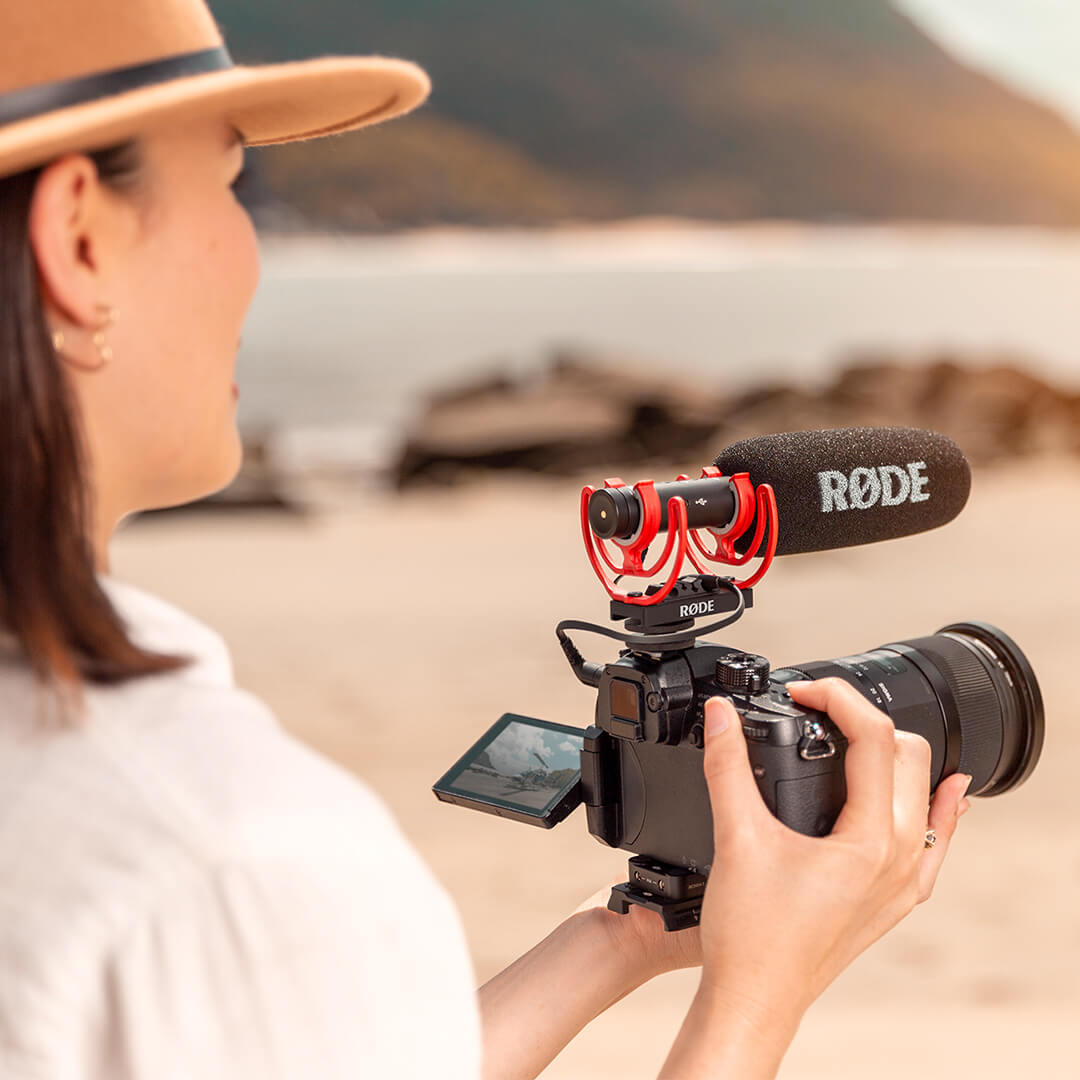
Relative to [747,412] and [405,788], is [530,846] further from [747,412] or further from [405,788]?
[747,412]

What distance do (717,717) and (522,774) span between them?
0.34 metres

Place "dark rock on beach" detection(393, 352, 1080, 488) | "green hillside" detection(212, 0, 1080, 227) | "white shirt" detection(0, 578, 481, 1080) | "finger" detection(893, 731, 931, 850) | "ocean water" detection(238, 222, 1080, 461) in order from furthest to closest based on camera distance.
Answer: "green hillside" detection(212, 0, 1080, 227) → "ocean water" detection(238, 222, 1080, 461) → "dark rock on beach" detection(393, 352, 1080, 488) → "finger" detection(893, 731, 931, 850) → "white shirt" detection(0, 578, 481, 1080)

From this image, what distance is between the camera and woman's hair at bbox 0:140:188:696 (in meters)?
0.64

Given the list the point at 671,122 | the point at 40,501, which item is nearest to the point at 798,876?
the point at 40,501

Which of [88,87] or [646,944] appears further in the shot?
[646,944]

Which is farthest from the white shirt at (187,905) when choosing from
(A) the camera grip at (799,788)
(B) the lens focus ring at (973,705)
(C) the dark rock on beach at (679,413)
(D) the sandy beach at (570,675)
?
(C) the dark rock on beach at (679,413)

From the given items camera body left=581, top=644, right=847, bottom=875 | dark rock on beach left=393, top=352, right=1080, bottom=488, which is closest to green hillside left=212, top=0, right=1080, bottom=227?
dark rock on beach left=393, top=352, right=1080, bottom=488

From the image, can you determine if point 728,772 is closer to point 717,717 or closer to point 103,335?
point 717,717

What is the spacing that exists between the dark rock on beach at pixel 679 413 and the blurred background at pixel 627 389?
4 centimetres

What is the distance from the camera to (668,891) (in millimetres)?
1198

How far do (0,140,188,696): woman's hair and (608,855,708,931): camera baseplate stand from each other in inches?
25.7

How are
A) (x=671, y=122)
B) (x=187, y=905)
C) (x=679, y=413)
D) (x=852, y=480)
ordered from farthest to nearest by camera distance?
1. (x=671, y=122)
2. (x=679, y=413)
3. (x=852, y=480)
4. (x=187, y=905)

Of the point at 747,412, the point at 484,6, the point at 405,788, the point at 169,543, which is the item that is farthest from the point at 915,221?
the point at 405,788

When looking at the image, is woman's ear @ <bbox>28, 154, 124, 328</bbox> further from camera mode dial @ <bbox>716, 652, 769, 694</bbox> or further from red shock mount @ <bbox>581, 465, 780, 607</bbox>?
camera mode dial @ <bbox>716, 652, 769, 694</bbox>
